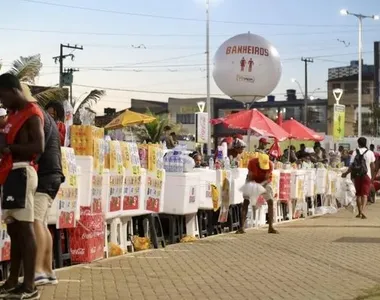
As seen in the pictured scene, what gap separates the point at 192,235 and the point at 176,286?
15.8 ft

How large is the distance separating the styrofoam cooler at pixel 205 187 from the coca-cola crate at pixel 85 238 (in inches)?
146

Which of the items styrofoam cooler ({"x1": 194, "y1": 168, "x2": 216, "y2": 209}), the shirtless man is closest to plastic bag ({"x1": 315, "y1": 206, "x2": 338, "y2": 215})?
the shirtless man

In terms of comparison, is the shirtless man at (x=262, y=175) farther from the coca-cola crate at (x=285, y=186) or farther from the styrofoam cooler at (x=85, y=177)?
the styrofoam cooler at (x=85, y=177)

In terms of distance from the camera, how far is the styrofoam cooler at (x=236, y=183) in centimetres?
1437

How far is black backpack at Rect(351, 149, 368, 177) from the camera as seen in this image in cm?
1781

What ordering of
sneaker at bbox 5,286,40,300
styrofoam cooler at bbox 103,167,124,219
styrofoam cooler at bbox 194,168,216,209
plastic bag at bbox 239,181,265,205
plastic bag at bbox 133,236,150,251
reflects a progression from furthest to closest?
plastic bag at bbox 239,181,265,205 → styrofoam cooler at bbox 194,168,216,209 → plastic bag at bbox 133,236,150,251 → styrofoam cooler at bbox 103,167,124,219 → sneaker at bbox 5,286,40,300

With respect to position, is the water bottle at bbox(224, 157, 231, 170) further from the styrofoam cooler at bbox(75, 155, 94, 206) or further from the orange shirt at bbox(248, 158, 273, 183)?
the styrofoam cooler at bbox(75, 155, 94, 206)

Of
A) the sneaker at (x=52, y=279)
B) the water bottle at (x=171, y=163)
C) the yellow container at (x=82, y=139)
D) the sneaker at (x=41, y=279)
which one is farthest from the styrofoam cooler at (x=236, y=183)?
the sneaker at (x=41, y=279)

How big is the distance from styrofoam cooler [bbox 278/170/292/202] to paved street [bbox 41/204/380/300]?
432 centimetres

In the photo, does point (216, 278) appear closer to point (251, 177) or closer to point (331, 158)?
point (251, 177)

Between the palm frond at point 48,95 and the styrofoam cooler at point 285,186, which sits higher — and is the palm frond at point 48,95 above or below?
above

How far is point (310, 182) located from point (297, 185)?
1.49 m

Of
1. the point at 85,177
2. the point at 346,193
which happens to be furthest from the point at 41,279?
the point at 346,193

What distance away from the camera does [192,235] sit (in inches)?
491
